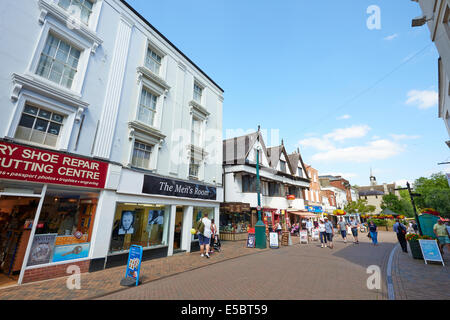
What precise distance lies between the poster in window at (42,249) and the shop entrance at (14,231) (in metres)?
0.25

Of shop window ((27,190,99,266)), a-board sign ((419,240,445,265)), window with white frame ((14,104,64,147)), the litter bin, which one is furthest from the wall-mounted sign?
the litter bin

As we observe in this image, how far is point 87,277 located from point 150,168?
17.8 feet

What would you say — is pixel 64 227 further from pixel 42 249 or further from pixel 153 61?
pixel 153 61

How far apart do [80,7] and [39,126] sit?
6.13 meters

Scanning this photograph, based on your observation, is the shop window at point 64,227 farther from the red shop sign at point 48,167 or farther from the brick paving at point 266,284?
the brick paving at point 266,284

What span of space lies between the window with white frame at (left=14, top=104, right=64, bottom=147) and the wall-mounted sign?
13.4 feet

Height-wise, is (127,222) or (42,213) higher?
(42,213)

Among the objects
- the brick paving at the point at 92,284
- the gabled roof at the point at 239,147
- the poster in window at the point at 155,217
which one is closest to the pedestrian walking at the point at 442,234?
the brick paving at the point at 92,284

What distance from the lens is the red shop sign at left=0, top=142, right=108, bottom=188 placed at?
5969mm

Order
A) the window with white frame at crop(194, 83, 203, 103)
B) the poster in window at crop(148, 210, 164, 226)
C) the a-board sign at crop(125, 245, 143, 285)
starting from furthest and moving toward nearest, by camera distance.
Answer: the window with white frame at crop(194, 83, 203, 103)
the poster in window at crop(148, 210, 164, 226)
the a-board sign at crop(125, 245, 143, 285)

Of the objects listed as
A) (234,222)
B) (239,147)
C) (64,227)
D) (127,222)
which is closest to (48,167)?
(64,227)

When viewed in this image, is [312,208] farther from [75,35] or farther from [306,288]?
[75,35]

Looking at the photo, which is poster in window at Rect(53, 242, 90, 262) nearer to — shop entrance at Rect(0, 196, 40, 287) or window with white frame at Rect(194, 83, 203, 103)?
shop entrance at Rect(0, 196, 40, 287)

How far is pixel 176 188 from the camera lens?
37.8 feet
